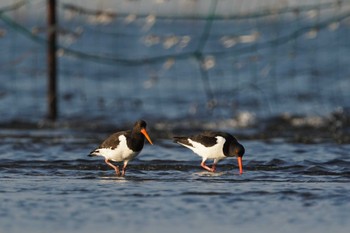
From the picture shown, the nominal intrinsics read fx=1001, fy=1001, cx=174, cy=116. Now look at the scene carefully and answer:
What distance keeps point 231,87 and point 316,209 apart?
48.1ft

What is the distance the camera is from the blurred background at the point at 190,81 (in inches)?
687

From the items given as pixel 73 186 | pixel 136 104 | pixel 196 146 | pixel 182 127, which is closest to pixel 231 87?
pixel 136 104

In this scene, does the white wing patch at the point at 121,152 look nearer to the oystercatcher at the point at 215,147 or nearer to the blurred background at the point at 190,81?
the oystercatcher at the point at 215,147

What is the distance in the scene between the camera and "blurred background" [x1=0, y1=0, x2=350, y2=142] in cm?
1744

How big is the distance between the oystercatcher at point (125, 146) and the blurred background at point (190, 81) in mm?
4000

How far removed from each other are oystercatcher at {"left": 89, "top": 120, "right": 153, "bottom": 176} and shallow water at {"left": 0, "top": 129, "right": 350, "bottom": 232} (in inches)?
8.8

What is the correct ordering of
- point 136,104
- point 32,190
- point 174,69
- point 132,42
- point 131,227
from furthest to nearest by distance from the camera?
point 132,42 < point 174,69 < point 136,104 < point 32,190 < point 131,227

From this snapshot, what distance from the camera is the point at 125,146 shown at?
39.9 feet

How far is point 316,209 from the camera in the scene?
9.53 metres

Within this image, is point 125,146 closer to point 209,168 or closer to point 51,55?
point 209,168

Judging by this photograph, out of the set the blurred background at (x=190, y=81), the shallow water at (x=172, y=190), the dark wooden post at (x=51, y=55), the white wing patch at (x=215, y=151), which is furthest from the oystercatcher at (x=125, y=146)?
the dark wooden post at (x=51, y=55)

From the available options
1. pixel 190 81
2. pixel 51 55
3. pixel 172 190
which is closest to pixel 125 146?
pixel 172 190

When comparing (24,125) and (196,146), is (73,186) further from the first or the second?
(24,125)

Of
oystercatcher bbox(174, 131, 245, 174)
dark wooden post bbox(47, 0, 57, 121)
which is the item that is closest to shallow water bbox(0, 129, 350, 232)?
oystercatcher bbox(174, 131, 245, 174)
